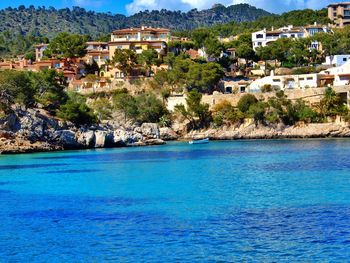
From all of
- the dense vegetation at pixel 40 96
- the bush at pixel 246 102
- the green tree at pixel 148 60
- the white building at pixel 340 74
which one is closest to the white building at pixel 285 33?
the green tree at pixel 148 60

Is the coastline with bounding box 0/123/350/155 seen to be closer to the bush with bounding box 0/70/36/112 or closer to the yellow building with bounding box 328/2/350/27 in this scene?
the bush with bounding box 0/70/36/112

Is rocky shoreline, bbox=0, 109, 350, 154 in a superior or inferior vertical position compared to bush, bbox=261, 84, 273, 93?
inferior

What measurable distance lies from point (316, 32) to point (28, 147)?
5260cm

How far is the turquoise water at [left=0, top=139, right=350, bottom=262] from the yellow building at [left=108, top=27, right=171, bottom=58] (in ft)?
149

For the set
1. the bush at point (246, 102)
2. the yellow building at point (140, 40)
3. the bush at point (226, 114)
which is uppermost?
the yellow building at point (140, 40)

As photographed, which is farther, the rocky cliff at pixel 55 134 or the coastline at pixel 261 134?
the coastline at pixel 261 134

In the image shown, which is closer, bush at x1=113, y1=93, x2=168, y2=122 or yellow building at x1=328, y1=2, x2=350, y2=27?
bush at x1=113, y1=93, x2=168, y2=122

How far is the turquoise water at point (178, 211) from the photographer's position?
17.2 metres

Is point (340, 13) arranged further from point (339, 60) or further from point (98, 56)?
point (98, 56)

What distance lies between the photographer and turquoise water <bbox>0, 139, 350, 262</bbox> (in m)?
17.2

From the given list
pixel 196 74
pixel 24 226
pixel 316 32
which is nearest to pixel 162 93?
pixel 196 74

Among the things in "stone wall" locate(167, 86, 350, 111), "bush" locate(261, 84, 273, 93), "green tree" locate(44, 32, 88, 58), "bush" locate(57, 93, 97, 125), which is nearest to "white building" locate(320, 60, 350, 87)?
"stone wall" locate(167, 86, 350, 111)

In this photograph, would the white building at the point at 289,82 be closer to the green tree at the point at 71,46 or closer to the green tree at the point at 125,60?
the green tree at the point at 125,60

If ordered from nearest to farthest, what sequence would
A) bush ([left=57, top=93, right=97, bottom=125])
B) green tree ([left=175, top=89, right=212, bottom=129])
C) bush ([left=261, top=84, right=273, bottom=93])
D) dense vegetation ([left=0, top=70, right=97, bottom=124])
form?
dense vegetation ([left=0, top=70, right=97, bottom=124]), bush ([left=57, top=93, right=97, bottom=125]), green tree ([left=175, top=89, right=212, bottom=129]), bush ([left=261, top=84, right=273, bottom=93])
